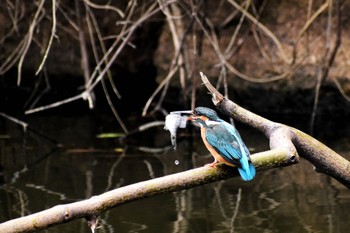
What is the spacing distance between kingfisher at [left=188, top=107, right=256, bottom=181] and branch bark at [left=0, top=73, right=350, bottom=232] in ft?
0.16

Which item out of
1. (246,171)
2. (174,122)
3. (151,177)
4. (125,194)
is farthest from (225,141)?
(151,177)

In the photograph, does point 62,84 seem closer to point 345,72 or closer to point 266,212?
point 345,72

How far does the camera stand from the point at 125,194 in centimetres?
218

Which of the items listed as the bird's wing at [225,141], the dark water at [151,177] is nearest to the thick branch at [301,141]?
the bird's wing at [225,141]

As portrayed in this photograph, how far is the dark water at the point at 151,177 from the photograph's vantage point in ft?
12.1

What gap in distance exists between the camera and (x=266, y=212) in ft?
12.5

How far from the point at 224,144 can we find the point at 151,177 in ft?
7.00

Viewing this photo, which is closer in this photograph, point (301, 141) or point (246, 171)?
point (246, 171)

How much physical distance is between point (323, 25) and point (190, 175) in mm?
3929

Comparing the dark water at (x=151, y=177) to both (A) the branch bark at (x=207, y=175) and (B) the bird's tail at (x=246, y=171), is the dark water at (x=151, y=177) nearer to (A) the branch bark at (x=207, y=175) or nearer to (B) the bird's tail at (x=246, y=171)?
(A) the branch bark at (x=207, y=175)

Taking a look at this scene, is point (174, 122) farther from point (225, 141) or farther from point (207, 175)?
point (207, 175)

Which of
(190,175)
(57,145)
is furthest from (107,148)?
(190,175)

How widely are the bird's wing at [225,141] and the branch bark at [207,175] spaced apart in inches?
2.0

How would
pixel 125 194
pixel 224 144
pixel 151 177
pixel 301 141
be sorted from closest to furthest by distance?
1. pixel 125 194
2. pixel 224 144
3. pixel 301 141
4. pixel 151 177
